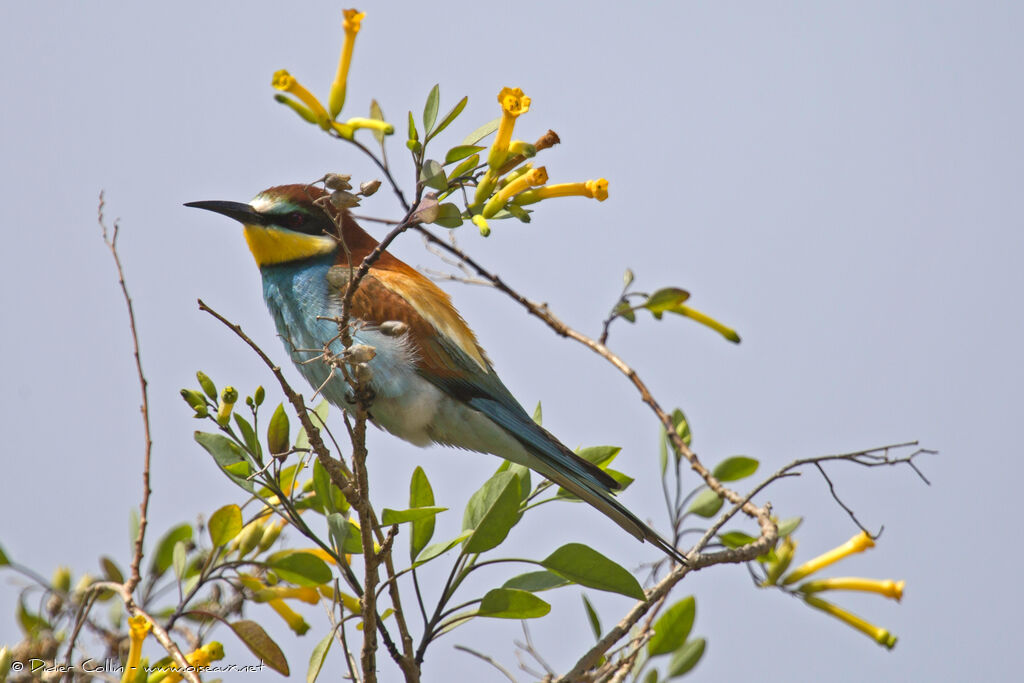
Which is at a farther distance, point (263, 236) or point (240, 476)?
point (263, 236)

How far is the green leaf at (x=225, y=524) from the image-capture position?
7.97 feet

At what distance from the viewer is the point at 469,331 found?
10.9 ft

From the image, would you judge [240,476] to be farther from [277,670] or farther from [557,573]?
Answer: [557,573]

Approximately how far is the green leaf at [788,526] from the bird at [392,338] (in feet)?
2.11

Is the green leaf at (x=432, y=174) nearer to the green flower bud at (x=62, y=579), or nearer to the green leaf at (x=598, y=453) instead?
the green leaf at (x=598, y=453)

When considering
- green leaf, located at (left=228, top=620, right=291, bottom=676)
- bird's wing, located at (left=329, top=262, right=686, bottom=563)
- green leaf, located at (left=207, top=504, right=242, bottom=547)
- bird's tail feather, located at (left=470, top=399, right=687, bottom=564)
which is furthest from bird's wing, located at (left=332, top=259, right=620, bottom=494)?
green leaf, located at (left=228, top=620, right=291, bottom=676)

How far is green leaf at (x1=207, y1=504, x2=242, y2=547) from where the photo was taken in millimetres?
2430

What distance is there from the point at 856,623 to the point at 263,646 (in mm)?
1419

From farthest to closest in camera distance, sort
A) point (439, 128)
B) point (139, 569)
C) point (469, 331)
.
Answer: point (469, 331) → point (139, 569) → point (439, 128)

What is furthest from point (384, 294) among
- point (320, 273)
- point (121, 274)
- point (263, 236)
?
point (121, 274)

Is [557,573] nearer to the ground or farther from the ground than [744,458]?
nearer to the ground

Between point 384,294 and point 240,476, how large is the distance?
88 centimetres

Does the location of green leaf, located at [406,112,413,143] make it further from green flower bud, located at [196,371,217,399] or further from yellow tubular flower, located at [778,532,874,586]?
yellow tubular flower, located at [778,532,874,586]

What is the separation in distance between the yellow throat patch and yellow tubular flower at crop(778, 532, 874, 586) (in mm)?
1747
